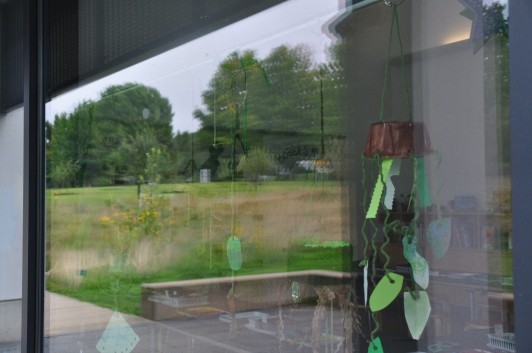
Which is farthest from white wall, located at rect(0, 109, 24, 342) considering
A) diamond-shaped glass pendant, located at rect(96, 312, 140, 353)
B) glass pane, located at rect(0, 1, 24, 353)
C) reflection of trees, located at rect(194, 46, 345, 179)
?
reflection of trees, located at rect(194, 46, 345, 179)

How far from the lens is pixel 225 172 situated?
2.97m

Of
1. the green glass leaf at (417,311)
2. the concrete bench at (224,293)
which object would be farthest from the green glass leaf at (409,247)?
the concrete bench at (224,293)

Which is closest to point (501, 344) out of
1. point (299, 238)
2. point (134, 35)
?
point (299, 238)

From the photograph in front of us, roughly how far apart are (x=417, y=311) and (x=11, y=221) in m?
1.75

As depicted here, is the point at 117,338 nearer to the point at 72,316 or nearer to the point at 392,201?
the point at 72,316

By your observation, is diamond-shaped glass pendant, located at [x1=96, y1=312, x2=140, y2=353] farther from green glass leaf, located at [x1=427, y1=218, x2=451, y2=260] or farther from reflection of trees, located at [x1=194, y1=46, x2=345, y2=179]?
green glass leaf, located at [x1=427, y1=218, x2=451, y2=260]

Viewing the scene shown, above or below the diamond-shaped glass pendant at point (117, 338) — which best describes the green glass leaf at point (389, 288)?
above

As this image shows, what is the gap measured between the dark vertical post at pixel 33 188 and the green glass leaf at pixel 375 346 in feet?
3.54

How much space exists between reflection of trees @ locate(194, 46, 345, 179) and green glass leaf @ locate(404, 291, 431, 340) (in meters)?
1.18

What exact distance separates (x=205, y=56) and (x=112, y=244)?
0.96 m

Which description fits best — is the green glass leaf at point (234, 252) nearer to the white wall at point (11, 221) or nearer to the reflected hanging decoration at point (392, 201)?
the white wall at point (11, 221)

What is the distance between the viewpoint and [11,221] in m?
2.51

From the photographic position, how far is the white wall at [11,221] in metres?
2.32

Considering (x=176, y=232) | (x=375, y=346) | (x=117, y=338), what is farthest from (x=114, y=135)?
(x=375, y=346)
